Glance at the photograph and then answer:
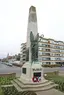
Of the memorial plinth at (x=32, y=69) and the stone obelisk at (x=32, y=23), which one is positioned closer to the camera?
the memorial plinth at (x=32, y=69)

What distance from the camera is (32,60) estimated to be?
16.1m

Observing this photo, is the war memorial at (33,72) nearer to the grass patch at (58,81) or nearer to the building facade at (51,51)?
the grass patch at (58,81)

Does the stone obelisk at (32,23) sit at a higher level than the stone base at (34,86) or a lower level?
higher

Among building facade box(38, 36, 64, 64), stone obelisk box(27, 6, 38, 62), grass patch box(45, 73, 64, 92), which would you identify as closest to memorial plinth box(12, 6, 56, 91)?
stone obelisk box(27, 6, 38, 62)

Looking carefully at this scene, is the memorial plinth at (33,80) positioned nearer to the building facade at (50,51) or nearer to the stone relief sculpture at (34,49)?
the stone relief sculpture at (34,49)

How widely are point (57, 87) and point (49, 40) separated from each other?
4739 centimetres

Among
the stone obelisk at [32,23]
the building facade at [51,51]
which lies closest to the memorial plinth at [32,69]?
the stone obelisk at [32,23]

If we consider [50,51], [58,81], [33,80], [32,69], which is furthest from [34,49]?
[50,51]

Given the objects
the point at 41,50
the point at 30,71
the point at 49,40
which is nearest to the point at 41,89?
the point at 30,71

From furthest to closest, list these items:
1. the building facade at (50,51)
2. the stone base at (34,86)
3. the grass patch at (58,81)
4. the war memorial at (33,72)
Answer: the building facade at (50,51)
the grass patch at (58,81)
the war memorial at (33,72)
the stone base at (34,86)

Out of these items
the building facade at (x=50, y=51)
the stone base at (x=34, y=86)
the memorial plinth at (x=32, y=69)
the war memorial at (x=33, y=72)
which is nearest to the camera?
the stone base at (x=34, y=86)

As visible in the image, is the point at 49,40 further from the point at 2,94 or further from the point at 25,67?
the point at 2,94

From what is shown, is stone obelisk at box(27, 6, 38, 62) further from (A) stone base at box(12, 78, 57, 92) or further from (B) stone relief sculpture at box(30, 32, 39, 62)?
(A) stone base at box(12, 78, 57, 92)

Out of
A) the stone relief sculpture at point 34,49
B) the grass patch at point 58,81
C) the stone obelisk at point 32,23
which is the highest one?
the stone obelisk at point 32,23
